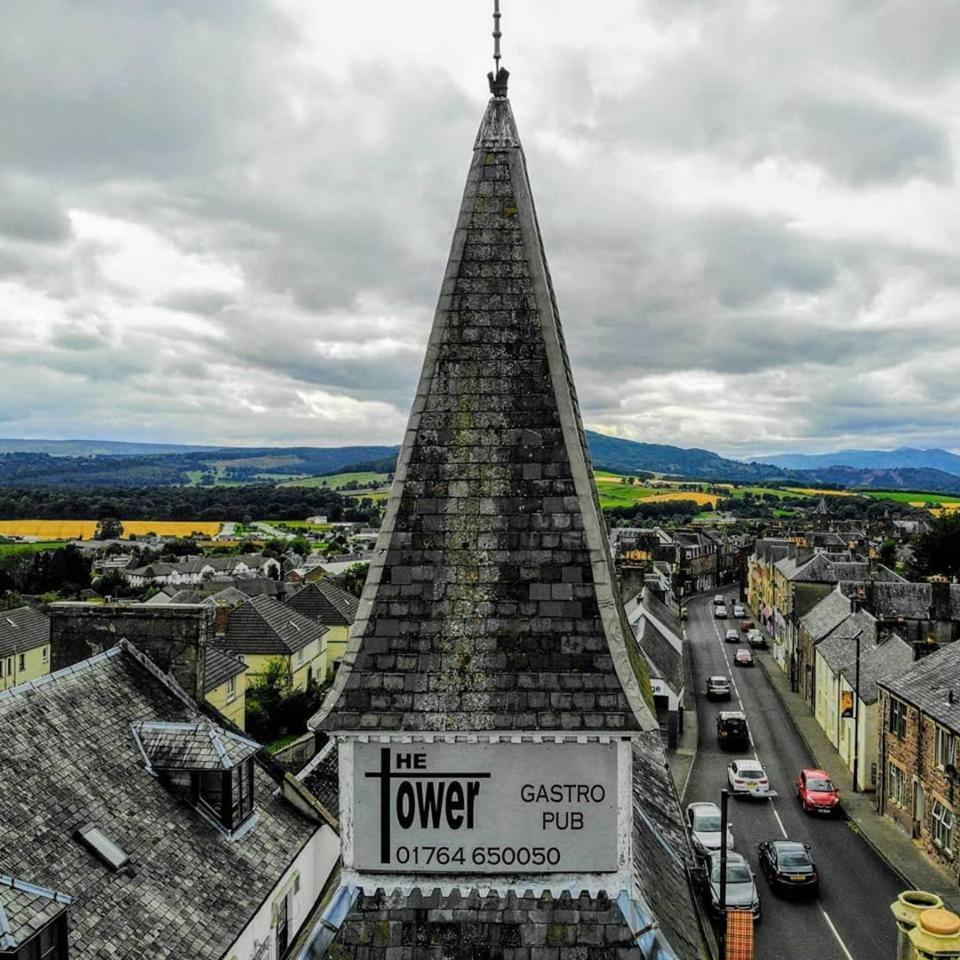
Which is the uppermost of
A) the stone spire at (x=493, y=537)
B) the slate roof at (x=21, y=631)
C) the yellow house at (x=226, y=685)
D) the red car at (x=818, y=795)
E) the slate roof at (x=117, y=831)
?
the stone spire at (x=493, y=537)

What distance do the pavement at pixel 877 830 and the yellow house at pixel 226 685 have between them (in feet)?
82.8

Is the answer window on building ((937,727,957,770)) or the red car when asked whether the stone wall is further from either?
the red car

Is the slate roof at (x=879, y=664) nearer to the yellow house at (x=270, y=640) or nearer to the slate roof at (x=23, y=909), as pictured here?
the yellow house at (x=270, y=640)

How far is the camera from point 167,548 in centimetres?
17350

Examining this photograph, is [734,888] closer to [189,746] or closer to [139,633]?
[189,746]

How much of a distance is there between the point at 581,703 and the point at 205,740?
11351 millimetres

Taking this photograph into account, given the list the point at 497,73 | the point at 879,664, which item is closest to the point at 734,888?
the point at 879,664

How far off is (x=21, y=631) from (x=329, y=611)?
73.3 ft

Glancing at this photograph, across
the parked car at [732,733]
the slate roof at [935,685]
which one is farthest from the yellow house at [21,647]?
the slate roof at [935,685]

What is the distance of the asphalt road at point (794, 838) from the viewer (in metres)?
27.3

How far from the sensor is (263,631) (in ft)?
180

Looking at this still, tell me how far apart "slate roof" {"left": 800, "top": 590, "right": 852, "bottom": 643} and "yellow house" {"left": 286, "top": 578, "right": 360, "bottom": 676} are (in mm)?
32891

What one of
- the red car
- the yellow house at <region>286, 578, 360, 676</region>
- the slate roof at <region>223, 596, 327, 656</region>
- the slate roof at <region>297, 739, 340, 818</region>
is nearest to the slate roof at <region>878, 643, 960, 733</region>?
the red car

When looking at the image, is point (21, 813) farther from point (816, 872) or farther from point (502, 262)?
point (816, 872)
